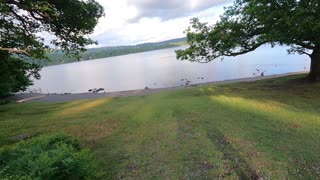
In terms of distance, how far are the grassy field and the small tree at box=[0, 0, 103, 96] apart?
4.14 meters

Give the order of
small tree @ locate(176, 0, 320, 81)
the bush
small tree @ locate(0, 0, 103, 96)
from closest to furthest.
A: 1. the bush
2. small tree @ locate(0, 0, 103, 96)
3. small tree @ locate(176, 0, 320, 81)

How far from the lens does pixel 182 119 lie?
1370 cm

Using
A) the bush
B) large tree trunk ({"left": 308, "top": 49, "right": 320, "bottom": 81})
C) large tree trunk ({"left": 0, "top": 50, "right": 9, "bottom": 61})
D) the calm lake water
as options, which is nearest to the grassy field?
the bush

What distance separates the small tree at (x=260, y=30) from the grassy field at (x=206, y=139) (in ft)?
13.9

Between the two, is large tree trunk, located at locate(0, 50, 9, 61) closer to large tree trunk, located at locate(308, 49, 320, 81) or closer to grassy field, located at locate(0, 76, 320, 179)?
grassy field, located at locate(0, 76, 320, 179)

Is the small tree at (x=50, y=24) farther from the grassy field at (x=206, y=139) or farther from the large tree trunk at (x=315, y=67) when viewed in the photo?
the large tree trunk at (x=315, y=67)

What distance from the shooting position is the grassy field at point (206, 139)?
24.2 ft

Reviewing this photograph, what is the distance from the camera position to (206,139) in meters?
10.0

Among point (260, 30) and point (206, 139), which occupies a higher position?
point (260, 30)

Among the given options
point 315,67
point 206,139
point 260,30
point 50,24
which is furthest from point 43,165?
point 315,67

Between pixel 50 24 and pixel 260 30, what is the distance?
50.4ft

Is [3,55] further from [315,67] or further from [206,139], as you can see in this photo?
[315,67]

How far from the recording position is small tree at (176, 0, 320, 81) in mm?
15922

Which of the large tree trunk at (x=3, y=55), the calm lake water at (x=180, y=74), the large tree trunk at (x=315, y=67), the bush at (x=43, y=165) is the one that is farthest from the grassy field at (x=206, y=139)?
the calm lake water at (x=180, y=74)
